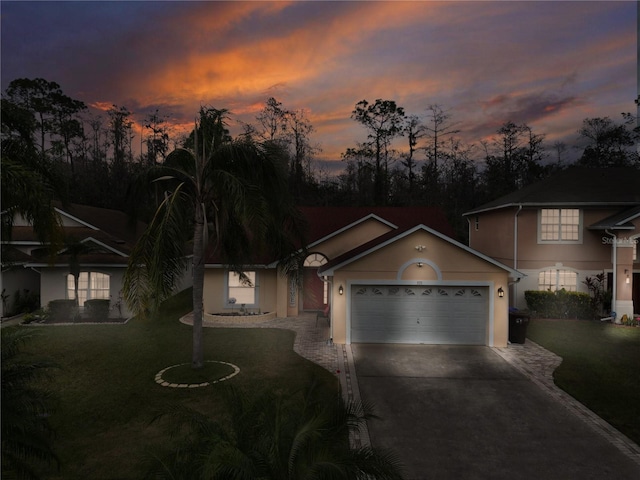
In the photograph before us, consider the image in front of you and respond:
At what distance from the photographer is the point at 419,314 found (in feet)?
44.3

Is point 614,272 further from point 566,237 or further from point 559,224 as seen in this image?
point 559,224

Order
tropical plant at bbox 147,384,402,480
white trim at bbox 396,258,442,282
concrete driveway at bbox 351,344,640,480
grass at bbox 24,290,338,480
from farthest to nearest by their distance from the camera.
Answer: white trim at bbox 396,258,442,282, grass at bbox 24,290,338,480, concrete driveway at bbox 351,344,640,480, tropical plant at bbox 147,384,402,480

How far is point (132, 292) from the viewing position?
29.0 ft

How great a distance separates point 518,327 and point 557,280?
6858 mm

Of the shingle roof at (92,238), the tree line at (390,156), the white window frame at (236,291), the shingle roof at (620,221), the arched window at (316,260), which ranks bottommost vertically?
the white window frame at (236,291)

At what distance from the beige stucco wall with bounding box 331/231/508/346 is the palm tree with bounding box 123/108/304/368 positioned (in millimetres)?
2838

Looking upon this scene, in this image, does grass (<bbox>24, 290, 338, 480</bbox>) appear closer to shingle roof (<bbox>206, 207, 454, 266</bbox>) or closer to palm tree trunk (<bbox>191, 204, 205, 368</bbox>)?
palm tree trunk (<bbox>191, 204, 205, 368</bbox>)

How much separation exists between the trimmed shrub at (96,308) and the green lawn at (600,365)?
18003 mm

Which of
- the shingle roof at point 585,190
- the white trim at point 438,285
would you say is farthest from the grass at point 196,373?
the shingle roof at point 585,190

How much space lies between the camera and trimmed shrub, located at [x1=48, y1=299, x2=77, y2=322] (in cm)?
1689

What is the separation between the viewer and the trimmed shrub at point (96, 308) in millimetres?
17016

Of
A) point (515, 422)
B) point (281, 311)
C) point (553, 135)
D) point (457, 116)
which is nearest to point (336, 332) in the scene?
point (281, 311)

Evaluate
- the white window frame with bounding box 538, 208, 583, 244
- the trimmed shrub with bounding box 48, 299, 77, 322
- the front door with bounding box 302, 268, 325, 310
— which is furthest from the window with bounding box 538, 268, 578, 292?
the trimmed shrub with bounding box 48, 299, 77, 322

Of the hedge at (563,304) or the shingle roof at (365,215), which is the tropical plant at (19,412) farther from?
the hedge at (563,304)
